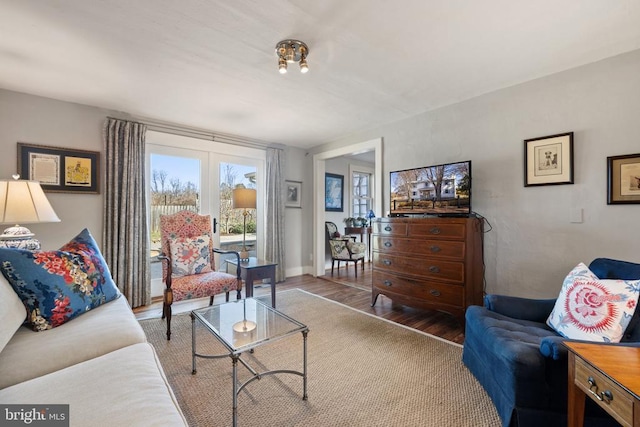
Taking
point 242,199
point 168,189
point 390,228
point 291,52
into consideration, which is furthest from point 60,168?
point 390,228

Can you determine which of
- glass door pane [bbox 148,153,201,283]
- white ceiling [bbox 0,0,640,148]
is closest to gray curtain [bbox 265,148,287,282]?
glass door pane [bbox 148,153,201,283]

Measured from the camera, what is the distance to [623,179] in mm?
2117

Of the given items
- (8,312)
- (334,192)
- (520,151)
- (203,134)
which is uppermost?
(203,134)

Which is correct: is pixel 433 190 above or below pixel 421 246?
above

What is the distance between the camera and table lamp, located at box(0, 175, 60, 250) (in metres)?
2.03

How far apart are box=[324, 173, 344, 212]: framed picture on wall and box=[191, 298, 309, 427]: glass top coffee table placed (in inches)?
151

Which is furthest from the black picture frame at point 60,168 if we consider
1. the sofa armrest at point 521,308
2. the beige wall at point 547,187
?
→ the sofa armrest at point 521,308

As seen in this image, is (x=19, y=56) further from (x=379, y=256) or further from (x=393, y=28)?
(x=379, y=256)

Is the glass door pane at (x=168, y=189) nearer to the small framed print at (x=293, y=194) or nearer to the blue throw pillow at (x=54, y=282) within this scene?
the small framed print at (x=293, y=194)

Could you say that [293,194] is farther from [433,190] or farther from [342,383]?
[342,383]

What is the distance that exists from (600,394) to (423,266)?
189 cm

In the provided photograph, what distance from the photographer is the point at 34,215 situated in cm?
212

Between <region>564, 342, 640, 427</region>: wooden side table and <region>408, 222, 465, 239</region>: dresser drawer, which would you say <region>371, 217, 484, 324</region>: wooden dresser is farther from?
<region>564, 342, 640, 427</region>: wooden side table

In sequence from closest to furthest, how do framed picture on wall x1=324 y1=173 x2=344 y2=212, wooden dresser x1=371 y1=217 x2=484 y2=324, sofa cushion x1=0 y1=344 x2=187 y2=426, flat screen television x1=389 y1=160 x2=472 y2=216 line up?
sofa cushion x1=0 y1=344 x2=187 y2=426 < wooden dresser x1=371 y1=217 x2=484 y2=324 < flat screen television x1=389 y1=160 x2=472 y2=216 < framed picture on wall x1=324 y1=173 x2=344 y2=212
